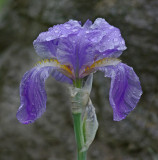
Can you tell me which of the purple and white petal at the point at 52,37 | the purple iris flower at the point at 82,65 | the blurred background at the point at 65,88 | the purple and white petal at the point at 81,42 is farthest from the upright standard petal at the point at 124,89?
the blurred background at the point at 65,88

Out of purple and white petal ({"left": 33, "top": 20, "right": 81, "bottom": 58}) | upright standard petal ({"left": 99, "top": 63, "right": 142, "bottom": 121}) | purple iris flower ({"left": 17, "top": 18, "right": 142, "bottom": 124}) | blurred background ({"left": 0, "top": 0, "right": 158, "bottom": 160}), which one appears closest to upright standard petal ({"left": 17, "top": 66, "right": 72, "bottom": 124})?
purple iris flower ({"left": 17, "top": 18, "right": 142, "bottom": 124})

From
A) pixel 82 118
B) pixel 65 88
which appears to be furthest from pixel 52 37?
pixel 65 88

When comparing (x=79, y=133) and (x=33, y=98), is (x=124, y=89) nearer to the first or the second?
(x=79, y=133)

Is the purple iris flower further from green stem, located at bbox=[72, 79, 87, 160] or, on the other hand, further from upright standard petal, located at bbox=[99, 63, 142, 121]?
green stem, located at bbox=[72, 79, 87, 160]

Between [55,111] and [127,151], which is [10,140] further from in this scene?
[127,151]

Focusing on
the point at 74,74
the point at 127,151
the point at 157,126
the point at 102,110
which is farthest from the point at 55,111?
the point at 74,74
